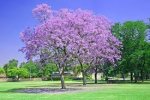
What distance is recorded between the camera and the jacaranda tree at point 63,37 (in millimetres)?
→ 44250

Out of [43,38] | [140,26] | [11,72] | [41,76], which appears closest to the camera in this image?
[43,38]

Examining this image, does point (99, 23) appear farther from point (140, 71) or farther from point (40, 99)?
point (140, 71)

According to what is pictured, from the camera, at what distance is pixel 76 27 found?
46375 millimetres

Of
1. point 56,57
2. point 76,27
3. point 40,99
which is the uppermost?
point 76,27

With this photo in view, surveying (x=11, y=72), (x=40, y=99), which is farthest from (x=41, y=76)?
(x=40, y=99)

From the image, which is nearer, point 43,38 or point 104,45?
point 43,38

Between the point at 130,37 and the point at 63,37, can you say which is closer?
the point at 63,37

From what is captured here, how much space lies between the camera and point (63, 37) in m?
43.9

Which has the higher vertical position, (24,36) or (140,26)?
(140,26)

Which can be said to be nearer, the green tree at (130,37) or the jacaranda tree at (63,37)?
the jacaranda tree at (63,37)

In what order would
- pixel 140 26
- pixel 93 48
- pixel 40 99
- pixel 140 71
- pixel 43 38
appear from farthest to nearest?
1. pixel 140 71
2. pixel 140 26
3. pixel 93 48
4. pixel 43 38
5. pixel 40 99

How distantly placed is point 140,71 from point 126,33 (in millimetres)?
10584

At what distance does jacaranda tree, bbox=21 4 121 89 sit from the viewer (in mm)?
44250

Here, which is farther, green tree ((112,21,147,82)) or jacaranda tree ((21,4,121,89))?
green tree ((112,21,147,82))
